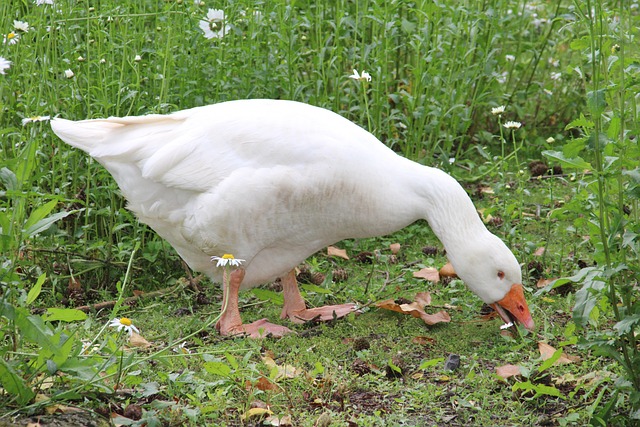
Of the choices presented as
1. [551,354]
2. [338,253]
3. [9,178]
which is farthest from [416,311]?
[9,178]

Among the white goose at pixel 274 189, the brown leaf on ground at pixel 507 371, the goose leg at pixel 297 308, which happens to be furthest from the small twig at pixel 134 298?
the brown leaf on ground at pixel 507 371

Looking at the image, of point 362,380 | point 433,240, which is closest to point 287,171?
point 362,380

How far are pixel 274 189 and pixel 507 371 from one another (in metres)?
1.47

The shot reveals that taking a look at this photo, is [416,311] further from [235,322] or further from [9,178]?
[9,178]

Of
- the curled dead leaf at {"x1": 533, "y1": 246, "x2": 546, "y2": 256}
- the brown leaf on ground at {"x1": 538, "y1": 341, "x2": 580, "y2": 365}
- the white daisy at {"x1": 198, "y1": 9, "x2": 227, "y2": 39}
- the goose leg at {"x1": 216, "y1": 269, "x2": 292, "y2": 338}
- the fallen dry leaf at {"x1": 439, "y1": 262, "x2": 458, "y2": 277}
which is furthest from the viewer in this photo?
the curled dead leaf at {"x1": 533, "y1": 246, "x2": 546, "y2": 256}

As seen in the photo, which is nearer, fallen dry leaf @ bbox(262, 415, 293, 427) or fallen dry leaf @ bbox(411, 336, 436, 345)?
fallen dry leaf @ bbox(262, 415, 293, 427)

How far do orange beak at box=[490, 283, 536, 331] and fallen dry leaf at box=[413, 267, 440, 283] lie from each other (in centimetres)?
89

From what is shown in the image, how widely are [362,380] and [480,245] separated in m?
0.99

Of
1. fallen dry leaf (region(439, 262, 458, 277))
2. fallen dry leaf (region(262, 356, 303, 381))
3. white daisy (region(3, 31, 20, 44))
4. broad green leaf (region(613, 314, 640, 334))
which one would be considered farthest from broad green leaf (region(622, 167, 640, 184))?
white daisy (region(3, 31, 20, 44))

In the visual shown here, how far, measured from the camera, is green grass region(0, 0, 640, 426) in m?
3.52

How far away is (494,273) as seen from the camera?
470cm

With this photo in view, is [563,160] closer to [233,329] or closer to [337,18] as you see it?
[233,329]

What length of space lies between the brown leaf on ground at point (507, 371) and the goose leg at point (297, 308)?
3.66ft

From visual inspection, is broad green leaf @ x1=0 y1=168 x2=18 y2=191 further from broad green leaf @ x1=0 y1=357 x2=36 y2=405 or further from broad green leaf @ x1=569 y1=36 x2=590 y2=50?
broad green leaf @ x1=569 y1=36 x2=590 y2=50
